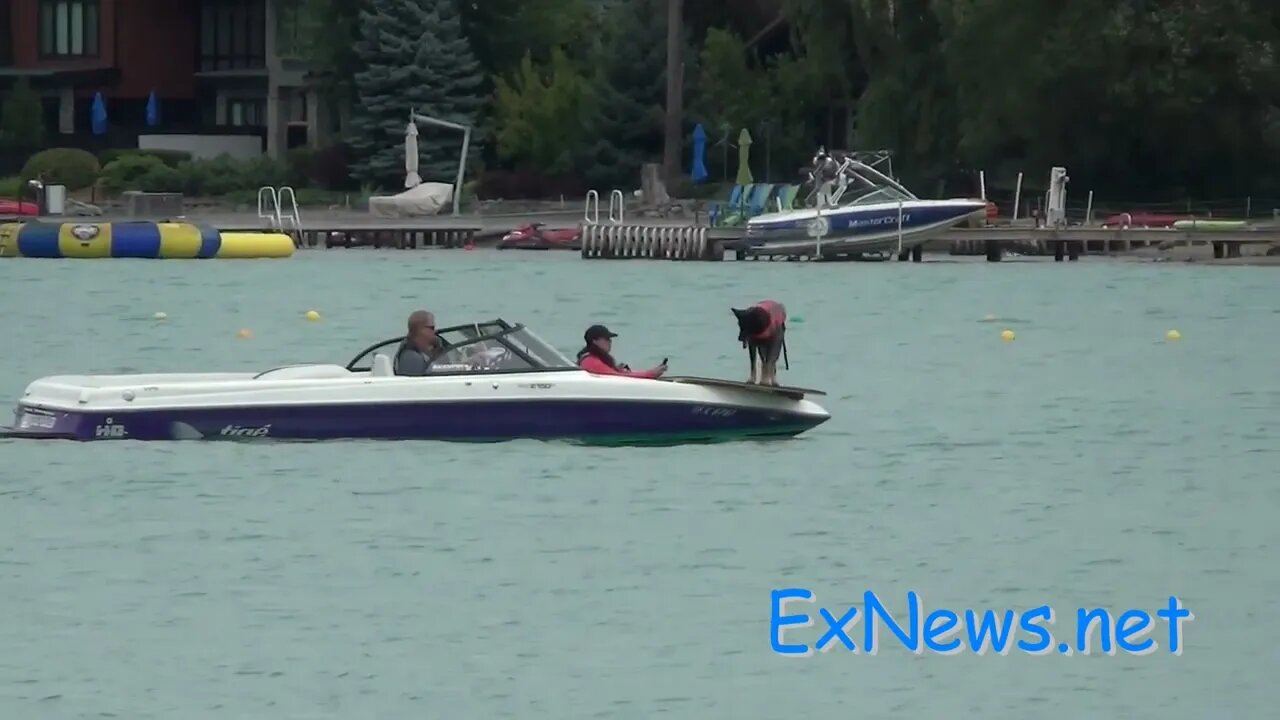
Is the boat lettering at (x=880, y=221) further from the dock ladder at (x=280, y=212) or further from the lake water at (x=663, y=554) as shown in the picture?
the lake water at (x=663, y=554)

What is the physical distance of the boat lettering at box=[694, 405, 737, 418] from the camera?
25750mm

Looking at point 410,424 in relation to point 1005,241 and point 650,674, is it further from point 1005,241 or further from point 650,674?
point 1005,241

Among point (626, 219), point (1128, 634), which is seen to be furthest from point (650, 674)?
point (626, 219)


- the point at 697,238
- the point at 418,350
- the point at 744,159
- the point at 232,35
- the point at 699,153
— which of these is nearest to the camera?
the point at 418,350

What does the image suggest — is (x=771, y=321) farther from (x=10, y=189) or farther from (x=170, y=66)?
(x=170, y=66)

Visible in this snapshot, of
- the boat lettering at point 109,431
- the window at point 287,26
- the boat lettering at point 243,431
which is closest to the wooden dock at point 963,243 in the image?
the window at point 287,26

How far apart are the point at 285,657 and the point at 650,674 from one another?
2.30 metres

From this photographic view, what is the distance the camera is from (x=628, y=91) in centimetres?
7819

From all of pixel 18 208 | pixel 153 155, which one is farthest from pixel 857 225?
pixel 153 155

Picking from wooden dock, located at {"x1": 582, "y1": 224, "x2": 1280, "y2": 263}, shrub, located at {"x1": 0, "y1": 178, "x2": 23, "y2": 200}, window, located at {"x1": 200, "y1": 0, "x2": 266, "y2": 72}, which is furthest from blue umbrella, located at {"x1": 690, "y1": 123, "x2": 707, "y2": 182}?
window, located at {"x1": 200, "y1": 0, "x2": 266, "y2": 72}

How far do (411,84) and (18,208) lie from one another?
38.2 ft

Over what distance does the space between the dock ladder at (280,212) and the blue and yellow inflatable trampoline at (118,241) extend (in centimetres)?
429

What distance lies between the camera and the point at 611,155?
78250 millimetres

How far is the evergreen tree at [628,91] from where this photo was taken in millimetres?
77812
